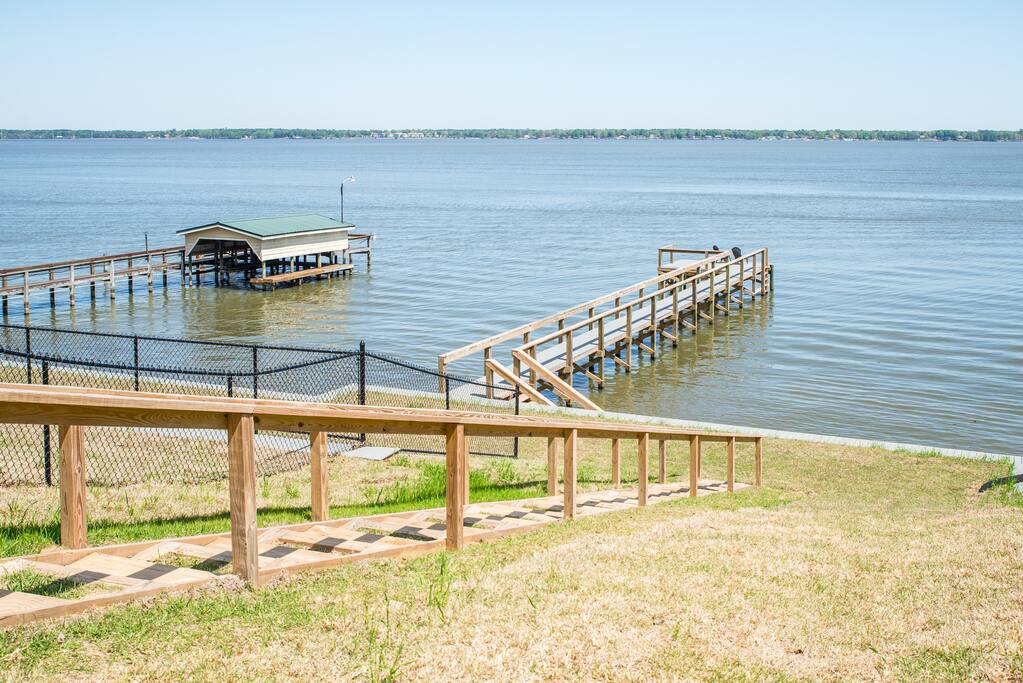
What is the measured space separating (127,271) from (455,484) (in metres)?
43.0

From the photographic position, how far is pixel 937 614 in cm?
628

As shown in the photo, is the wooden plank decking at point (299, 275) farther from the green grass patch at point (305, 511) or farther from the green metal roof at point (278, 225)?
the green grass patch at point (305, 511)

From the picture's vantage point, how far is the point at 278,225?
49031 mm

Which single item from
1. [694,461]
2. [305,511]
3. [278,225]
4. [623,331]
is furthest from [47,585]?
[278,225]

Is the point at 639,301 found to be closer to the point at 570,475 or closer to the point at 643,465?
the point at 643,465

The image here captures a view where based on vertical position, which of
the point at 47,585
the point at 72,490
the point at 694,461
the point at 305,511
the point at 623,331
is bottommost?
the point at 623,331

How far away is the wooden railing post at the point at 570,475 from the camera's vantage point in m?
8.93

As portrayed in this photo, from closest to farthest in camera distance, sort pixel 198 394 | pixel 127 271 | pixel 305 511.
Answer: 1. pixel 305 511
2. pixel 198 394
3. pixel 127 271

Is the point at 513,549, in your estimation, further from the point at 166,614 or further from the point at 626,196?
the point at 626,196

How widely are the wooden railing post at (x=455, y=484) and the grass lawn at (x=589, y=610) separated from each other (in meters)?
0.22

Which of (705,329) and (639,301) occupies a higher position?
(639,301)

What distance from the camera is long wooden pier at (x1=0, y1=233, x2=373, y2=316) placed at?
42156mm

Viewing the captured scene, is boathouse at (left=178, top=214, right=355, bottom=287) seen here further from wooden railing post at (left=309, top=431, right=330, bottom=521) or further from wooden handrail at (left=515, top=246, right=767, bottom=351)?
wooden railing post at (left=309, top=431, right=330, bottom=521)

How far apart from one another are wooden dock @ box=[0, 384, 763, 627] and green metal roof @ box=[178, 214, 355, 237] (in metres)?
40.5
